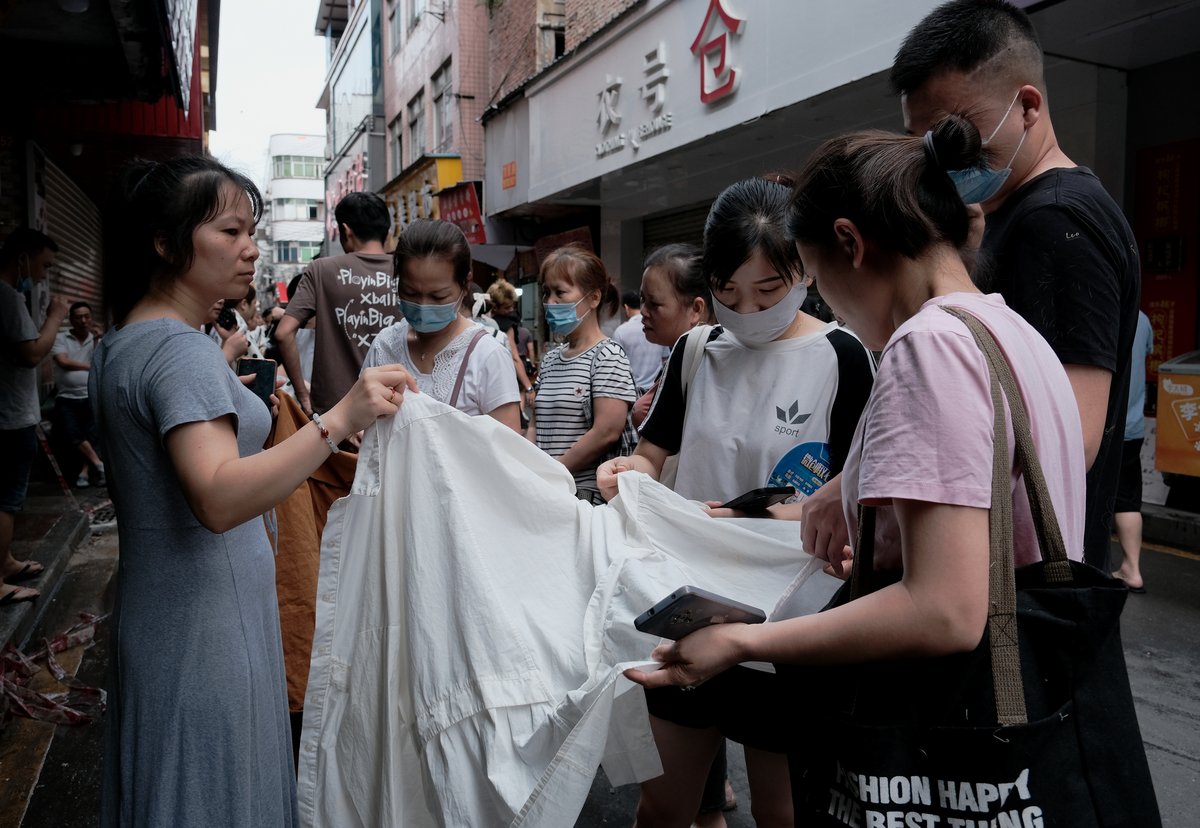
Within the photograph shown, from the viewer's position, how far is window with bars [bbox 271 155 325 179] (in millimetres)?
67750

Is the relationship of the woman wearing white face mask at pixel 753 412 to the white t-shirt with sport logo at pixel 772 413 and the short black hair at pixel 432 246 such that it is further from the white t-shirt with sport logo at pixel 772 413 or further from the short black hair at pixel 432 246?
the short black hair at pixel 432 246

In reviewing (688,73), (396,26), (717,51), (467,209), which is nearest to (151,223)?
(717,51)

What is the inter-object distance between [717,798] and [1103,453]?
67.8 inches

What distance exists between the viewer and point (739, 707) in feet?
6.61

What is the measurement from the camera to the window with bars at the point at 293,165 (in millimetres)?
67750

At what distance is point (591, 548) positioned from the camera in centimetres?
201

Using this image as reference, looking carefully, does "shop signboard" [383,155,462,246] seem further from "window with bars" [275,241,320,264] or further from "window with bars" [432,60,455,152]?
"window with bars" [275,241,320,264]

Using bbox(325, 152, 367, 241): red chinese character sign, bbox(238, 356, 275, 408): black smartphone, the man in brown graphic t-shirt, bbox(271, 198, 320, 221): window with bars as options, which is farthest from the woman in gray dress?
bbox(271, 198, 320, 221): window with bars

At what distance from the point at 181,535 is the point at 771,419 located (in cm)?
138

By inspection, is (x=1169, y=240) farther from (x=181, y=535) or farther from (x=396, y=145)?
(x=396, y=145)

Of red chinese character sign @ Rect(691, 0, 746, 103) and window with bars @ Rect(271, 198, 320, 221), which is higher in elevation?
window with bars @ Rect(271, 198, 320, 221)

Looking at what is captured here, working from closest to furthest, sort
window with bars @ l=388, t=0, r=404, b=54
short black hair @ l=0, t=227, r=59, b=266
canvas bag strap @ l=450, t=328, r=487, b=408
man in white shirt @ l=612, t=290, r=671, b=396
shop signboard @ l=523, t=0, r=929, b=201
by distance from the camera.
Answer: canvas bag strap @ l=450, t=328, r=487, b=408 → short black hair @ l=0, t=227, r=59, b=266 → man in white shirt @ l=612, t=290, r=671, b=396 → shop signboard @ l=523, t=0, r=929, b=201 → window with bars @ l=388, t=0, r=404, b=54

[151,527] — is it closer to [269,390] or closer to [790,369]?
[269,390]

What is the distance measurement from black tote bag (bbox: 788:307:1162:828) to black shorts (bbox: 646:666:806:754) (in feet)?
2.76
